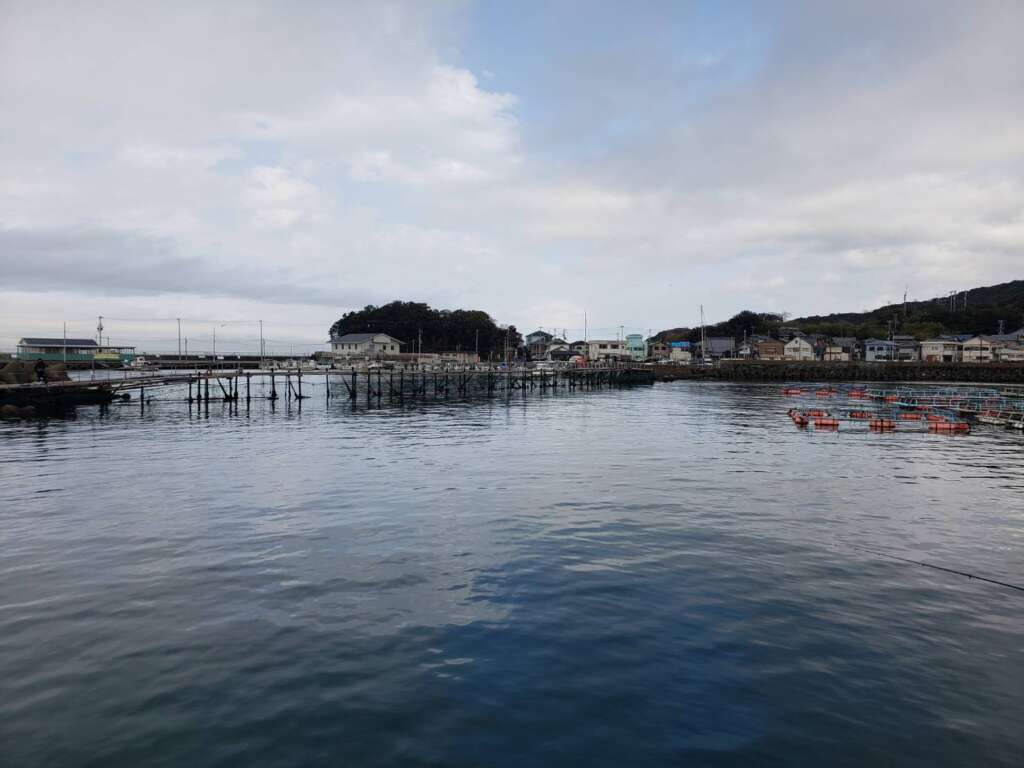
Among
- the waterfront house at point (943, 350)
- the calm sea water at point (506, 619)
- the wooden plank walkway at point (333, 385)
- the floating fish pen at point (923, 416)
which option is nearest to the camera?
the calm sea water at point (506, 619)

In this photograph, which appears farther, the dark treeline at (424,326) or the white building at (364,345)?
the dark treeline at (424,326)

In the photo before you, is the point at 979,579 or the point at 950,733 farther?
the point at 979,579

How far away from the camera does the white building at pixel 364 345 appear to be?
12231 centimetres

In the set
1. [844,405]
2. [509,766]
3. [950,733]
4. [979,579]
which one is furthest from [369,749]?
[844,405]

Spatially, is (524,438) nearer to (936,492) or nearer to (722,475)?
(722,475)

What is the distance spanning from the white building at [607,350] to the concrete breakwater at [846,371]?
92.3 feet

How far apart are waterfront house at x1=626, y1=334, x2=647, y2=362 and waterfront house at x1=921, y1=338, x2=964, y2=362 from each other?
2297 inches

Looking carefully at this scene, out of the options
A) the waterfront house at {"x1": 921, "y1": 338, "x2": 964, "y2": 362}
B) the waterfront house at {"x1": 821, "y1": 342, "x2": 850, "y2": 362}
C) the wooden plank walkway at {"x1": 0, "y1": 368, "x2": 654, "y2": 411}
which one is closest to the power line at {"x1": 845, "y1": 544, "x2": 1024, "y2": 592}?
the wooden plank walkway at {"x1": 0, "y1": 368, "x2": 654, "y2": 411}

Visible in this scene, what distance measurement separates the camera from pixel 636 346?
503ft

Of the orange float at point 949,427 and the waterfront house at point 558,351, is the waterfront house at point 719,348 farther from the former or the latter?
the orange float at point 949,427

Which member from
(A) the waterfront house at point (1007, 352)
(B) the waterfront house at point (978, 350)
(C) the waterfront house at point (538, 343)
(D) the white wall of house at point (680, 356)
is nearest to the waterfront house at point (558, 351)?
(C) the waterfront house at point (538, 343)

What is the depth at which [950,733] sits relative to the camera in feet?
22.7

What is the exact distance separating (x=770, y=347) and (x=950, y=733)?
129 meters

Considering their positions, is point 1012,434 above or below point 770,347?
below
